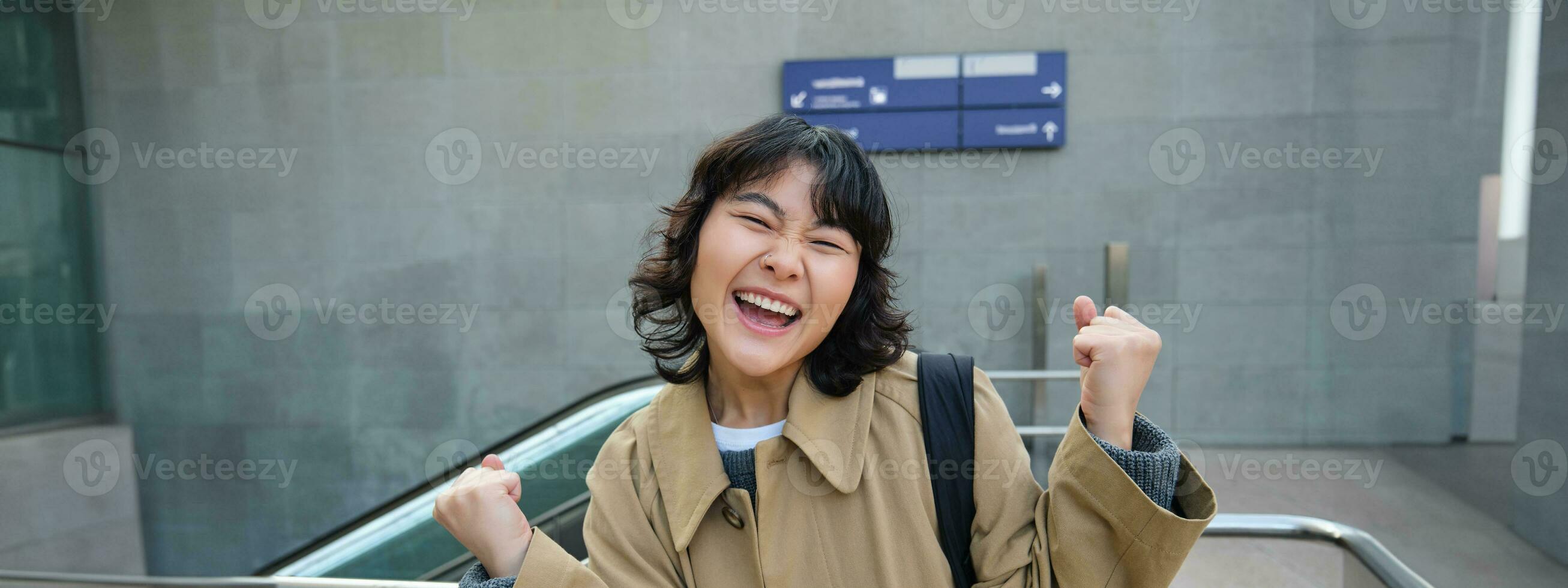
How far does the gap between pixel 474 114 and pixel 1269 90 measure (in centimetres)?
486

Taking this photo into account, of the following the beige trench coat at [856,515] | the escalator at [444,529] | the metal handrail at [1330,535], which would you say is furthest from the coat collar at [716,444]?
the escalator at [444,529]

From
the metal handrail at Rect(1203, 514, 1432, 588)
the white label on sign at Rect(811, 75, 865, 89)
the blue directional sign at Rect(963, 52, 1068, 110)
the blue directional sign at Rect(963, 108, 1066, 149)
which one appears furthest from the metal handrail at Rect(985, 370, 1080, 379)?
the metal handrail at Rect(1203, 514, 1432, 588)

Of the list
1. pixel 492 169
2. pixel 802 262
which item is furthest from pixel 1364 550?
pixel 492 169

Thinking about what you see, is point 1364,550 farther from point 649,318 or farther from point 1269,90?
point 1269,90

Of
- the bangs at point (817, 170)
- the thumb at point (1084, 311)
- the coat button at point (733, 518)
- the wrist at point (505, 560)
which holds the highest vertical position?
the bangs at point (817, 170)

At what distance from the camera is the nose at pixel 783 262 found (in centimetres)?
102

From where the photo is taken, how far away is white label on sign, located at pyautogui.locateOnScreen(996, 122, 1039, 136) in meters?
4.62

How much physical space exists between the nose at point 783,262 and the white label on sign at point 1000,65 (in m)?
3.96

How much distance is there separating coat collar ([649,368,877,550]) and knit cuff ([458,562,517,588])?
8.6 inches

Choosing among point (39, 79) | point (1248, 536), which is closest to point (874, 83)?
point (1248, 536)

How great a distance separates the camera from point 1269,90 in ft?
15.0

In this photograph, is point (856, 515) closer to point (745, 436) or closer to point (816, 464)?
point (816, 464)

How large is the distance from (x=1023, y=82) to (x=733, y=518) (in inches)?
163

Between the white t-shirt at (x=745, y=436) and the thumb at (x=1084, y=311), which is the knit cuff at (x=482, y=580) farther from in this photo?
the thumb at (x=1084, y=311)
